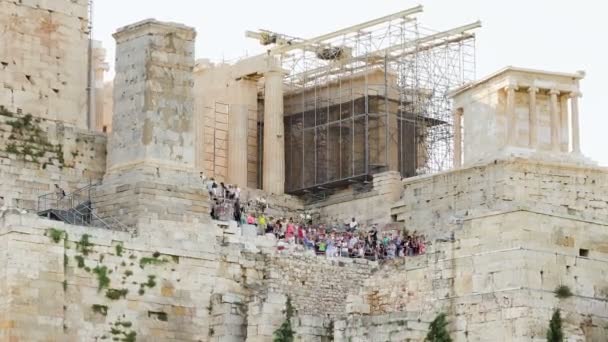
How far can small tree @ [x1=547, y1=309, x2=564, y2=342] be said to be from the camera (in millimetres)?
44531

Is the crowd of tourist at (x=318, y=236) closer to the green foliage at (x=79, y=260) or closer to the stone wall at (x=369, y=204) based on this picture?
the stone wall at (x=369, y=204)

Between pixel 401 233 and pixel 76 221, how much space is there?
11.3 meters

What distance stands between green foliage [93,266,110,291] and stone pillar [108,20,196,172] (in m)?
3.47

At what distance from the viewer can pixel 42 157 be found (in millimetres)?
54250

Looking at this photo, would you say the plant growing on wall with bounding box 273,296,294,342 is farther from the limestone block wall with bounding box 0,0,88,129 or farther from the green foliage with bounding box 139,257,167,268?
the limestone block wall with bounding box 0,0,88,129

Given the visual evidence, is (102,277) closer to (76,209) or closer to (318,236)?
(76,209)

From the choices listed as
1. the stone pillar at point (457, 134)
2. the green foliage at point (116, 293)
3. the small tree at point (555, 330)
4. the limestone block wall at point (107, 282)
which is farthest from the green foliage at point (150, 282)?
the stone pillar at point (457, 134)

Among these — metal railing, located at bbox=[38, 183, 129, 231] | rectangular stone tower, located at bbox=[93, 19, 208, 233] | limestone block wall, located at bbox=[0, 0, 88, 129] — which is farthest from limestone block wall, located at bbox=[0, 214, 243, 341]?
limestone block wall, located at bbox=[0, 0, 88, 129]

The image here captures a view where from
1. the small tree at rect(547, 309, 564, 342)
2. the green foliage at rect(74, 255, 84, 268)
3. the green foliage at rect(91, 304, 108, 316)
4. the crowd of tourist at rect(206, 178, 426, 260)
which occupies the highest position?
the crowd of tourist at rect(206, 178, 426, 260)

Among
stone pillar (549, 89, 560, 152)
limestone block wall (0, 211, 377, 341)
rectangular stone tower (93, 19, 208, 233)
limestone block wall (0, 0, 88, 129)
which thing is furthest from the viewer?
stone pillar (549, 89, 560, 152)

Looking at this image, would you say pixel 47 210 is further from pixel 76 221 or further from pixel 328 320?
pixel 328 320

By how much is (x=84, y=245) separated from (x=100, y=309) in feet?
5.22

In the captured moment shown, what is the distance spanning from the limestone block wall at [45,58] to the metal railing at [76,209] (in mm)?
2847

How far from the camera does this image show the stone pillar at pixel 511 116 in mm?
60844
